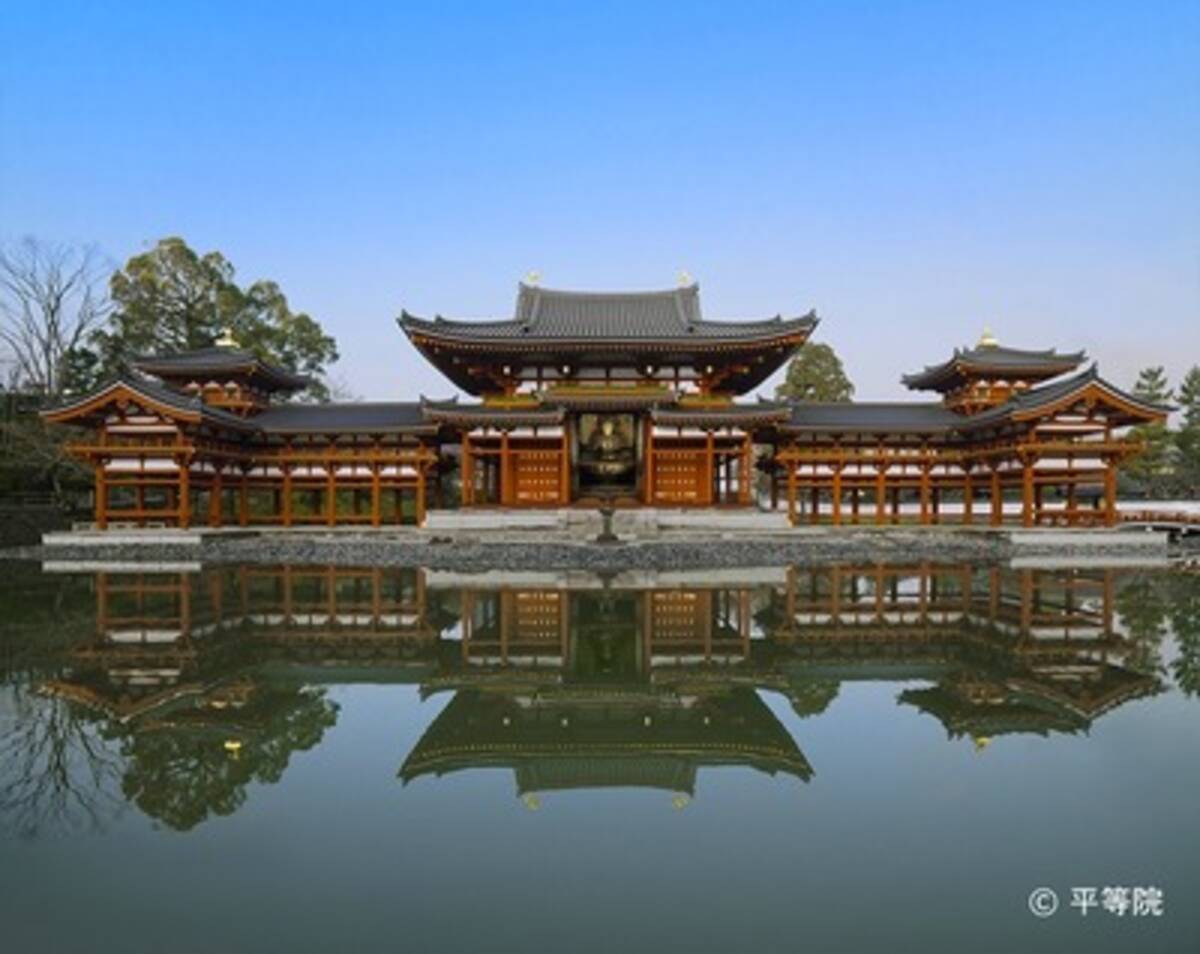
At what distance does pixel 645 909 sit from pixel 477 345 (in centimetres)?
2467

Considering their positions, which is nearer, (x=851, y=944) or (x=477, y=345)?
(x=851, y=944)

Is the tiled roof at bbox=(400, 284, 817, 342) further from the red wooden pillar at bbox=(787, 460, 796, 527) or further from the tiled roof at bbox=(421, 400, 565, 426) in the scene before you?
the red wooden pillar at bbox=(787, 460, 796, 527)

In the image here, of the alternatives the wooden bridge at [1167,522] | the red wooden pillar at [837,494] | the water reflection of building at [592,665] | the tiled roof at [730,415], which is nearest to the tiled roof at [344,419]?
the tiled roof at [730,415]

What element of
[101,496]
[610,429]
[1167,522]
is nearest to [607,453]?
[610,429]

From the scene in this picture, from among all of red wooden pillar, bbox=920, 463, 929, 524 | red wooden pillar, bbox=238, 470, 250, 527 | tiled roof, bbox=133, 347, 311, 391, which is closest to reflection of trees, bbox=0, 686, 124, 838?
red wooden pillar, bbox=238, 470, 250, 527

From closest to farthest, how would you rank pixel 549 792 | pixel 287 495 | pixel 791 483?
pixel 549 792
pixel 791 483
pixel 287 495

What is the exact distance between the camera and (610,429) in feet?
90.3

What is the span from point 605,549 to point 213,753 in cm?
1464

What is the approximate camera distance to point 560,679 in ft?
26.2

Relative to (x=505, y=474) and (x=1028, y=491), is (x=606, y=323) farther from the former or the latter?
(x=1028, y=491)

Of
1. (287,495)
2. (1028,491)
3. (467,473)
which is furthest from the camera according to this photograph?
(287,495)

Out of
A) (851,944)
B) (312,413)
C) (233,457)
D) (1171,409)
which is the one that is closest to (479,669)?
(851,944)

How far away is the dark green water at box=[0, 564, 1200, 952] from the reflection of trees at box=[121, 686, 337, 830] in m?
0.03

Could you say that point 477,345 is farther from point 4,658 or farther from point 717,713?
point 717,713
